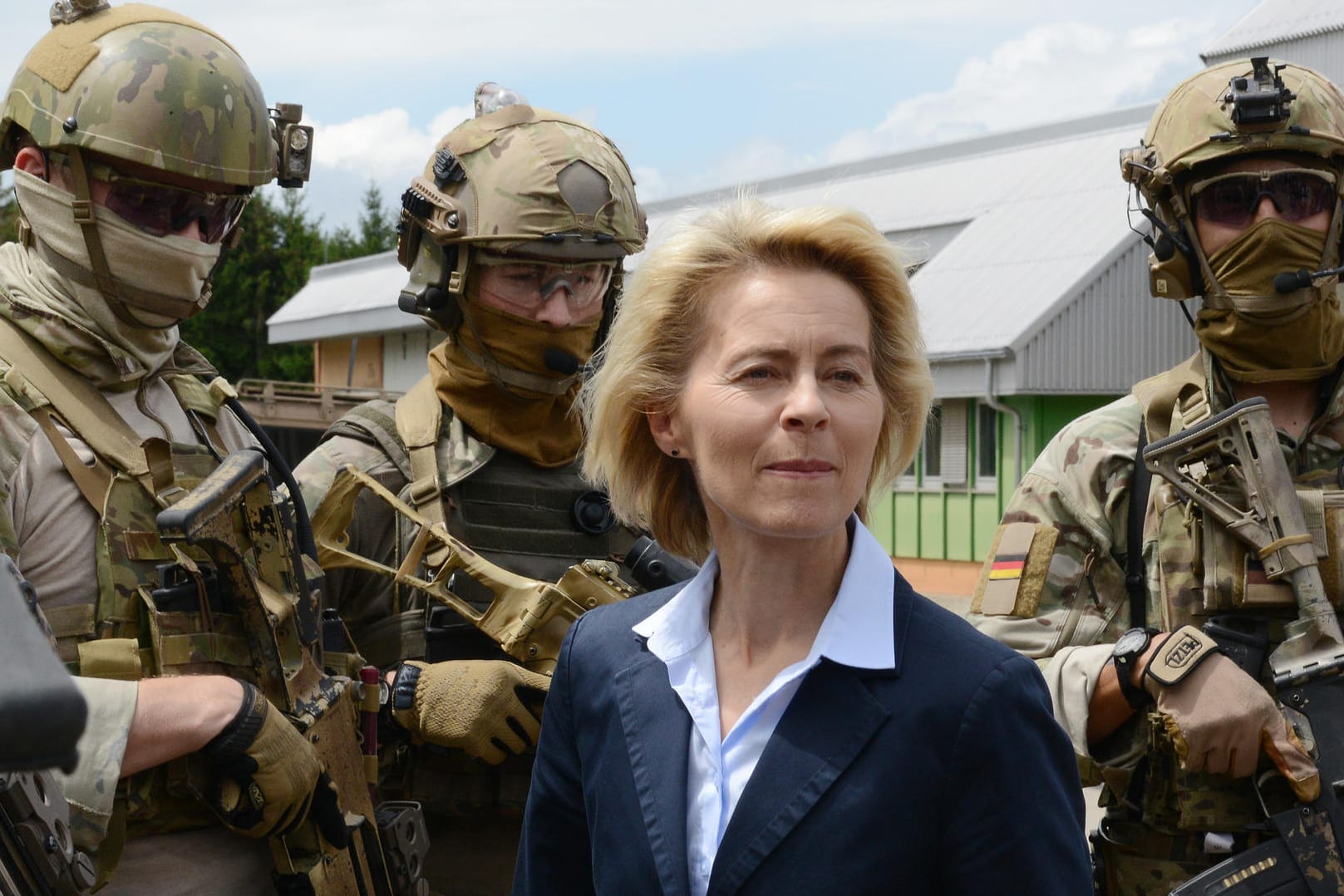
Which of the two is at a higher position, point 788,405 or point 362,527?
point 788,405

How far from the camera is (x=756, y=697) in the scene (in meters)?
2.07

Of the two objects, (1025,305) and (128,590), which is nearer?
(128,590)

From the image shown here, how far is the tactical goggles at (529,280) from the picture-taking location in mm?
3992

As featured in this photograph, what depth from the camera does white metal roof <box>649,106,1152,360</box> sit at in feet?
68.0

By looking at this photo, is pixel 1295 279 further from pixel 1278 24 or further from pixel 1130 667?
pixel 1278 24

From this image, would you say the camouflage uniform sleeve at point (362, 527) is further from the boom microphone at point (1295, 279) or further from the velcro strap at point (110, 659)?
the boom microphone at point (1295, 279)

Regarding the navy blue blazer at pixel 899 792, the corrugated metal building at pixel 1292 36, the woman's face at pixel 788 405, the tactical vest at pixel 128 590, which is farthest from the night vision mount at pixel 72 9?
the corrugated metal building at pixel 1292 36

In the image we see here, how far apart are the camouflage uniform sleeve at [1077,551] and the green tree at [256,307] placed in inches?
1719

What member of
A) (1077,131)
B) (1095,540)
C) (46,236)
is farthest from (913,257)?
(1077,131)

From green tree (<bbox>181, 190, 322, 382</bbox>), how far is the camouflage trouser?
4382 centimetres

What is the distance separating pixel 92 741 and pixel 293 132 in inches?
67.6

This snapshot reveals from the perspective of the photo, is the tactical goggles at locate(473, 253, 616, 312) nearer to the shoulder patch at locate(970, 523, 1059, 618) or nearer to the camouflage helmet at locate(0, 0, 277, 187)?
the camouflage helmet at locate(0, 0, 277, 187)

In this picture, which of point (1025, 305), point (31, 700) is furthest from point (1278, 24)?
point (31, 700)

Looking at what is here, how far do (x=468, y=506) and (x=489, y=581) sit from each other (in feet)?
1.04
